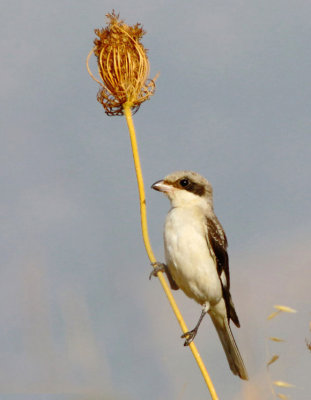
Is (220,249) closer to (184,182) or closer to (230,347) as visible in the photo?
(184,182)

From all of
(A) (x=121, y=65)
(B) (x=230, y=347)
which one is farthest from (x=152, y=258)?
(B) (x=230, y=347)

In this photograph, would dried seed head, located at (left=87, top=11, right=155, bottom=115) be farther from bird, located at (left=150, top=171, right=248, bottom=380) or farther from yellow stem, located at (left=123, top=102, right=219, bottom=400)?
bird, located at (left=150, top=171, right=248, bottom=380)

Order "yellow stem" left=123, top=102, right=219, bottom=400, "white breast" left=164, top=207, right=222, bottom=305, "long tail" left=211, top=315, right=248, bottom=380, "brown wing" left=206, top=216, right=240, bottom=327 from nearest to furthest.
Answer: "yellow stem" left=123, top=102, right=219, bottom=400, "white breast" left=164, top=207, right=222, bottom=305, "brown wing" left=206, top=216, right=240, bottom=327, "long tail" left=211, top=315, right=248, bottom=380

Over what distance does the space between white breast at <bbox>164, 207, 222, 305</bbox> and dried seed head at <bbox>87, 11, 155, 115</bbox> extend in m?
1.91

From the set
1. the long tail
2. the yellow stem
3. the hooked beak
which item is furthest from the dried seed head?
the long tail

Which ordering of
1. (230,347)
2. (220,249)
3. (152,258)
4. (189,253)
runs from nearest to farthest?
(152,258)
(189,253)
(220,249)
(230,347)

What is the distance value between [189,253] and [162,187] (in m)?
0.89

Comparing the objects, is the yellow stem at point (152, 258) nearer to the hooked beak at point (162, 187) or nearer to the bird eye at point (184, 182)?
the hooked beak at point (162, 187)

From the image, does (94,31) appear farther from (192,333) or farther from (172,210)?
(192,333)

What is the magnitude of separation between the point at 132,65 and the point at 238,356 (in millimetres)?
4209

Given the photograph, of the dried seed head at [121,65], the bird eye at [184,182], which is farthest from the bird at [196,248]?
the dried seed head at [121,65]

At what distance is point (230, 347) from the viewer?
7.86 m

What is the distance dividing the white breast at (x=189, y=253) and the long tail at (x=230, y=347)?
77cm

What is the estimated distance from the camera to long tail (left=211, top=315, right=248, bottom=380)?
766 centimetres
